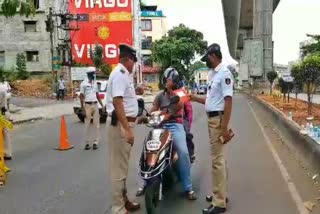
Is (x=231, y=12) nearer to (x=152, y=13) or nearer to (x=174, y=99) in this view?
(x=152, y=13)

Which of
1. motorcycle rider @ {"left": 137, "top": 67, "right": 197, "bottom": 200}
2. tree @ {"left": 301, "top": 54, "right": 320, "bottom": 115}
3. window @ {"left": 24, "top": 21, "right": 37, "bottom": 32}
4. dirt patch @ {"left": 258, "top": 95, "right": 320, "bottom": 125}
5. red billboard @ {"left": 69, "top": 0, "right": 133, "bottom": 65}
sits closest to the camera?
motorcycle rider @ {"left": 137, "top": 67, "right": 197, "bottom": 200}

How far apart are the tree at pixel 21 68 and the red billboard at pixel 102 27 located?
5453 mm

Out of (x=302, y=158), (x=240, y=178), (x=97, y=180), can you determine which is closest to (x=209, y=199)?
(x=240, y=178)

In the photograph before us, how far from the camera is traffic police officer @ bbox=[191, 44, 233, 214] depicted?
6125 mm

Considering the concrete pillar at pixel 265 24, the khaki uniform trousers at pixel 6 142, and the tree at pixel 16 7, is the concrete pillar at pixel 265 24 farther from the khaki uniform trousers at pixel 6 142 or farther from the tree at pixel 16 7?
the tree at pixel 16 7

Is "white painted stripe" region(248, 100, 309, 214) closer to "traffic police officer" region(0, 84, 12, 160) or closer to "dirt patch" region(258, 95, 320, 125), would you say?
"dirt patch" region(258, 95, 320, 125)

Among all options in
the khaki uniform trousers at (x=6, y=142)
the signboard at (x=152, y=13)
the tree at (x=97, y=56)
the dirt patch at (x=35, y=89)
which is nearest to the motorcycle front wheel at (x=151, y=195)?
the khaki uniform trousers at (x=6, y=142)

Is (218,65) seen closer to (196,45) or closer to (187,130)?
(187,130)

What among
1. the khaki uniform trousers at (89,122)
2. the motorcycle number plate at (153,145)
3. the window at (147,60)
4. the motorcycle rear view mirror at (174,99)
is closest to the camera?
the motorcycle number plate at (153,145)

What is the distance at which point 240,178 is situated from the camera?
8484 millimetres

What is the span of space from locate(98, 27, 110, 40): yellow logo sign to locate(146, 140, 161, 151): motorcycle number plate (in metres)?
49.3

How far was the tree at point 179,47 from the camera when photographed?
255ft

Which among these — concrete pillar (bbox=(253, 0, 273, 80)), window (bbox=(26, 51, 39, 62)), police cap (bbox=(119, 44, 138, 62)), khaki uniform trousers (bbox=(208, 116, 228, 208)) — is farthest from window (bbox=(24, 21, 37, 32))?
khaki uniform trousers (bbox=(208, 116, 228, 208))

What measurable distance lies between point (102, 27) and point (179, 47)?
2544cm
